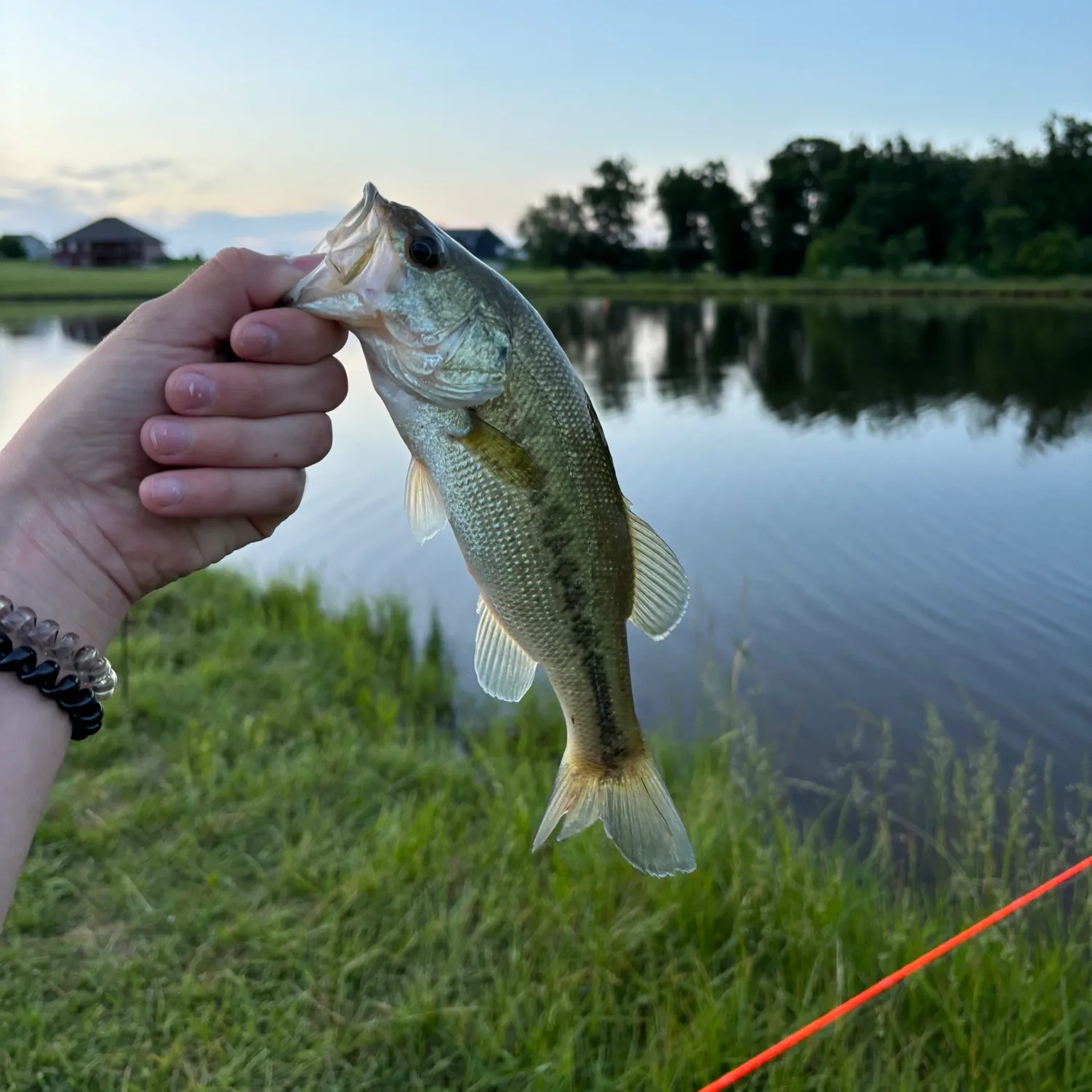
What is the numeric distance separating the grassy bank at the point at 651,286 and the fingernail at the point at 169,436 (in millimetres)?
11714

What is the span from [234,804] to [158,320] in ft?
11.0

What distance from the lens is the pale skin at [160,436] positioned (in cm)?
194

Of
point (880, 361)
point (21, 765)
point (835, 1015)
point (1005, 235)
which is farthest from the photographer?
point (1005, 235)

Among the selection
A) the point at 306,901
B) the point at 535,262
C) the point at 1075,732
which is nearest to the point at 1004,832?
the point at 1075,732

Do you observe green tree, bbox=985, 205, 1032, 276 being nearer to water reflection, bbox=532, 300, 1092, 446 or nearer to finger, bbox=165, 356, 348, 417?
water reflection, bbox=532, 300, 1092, 446

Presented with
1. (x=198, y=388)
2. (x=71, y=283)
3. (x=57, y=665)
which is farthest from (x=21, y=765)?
(x=71, y=283)

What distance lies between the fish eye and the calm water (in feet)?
17.6

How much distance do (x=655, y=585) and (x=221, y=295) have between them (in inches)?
44.0

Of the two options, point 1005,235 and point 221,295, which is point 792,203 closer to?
point 1005,235

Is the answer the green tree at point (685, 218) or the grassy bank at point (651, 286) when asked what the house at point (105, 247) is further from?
the green tree at point (685, 218)

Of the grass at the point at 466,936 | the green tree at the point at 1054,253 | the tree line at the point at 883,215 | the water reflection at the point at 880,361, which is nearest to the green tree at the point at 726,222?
the tree line at the point at 883,215

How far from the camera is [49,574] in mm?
1981

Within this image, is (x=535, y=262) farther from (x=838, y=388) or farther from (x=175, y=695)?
(x=175, y=695)

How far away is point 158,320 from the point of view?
202 cm
